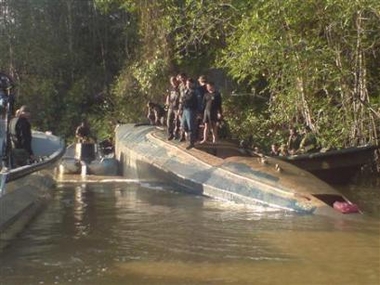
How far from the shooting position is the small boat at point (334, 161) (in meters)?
16.2

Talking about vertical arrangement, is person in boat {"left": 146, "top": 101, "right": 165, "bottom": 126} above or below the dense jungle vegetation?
below

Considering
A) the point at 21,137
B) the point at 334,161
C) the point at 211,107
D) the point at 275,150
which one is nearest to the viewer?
the point at 21,137

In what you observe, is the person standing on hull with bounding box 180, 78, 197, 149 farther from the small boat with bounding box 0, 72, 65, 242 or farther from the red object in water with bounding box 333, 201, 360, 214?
the red object in water with bounding box 333, 201, 360, 214

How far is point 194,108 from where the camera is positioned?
15773 mm

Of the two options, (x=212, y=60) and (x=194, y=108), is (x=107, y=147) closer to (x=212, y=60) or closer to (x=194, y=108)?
(x=212, y=60)

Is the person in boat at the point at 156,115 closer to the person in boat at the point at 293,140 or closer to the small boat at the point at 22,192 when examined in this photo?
the person in boat at the point at 293,140

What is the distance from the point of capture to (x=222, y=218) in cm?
1168

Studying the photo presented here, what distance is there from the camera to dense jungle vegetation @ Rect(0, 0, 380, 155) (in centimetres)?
1658

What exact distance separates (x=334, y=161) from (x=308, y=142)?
244 centimetres

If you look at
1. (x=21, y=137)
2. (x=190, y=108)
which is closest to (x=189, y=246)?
(x=21, y=137)

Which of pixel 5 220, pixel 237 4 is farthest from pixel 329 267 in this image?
pixel 237 4

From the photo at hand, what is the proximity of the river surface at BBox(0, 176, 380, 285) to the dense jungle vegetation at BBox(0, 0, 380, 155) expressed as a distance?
14.0 ft

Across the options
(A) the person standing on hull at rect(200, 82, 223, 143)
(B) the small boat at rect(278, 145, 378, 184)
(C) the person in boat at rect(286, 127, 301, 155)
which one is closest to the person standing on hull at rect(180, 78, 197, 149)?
(A) the person standing on hull at rect(200, 82, 223, 143)

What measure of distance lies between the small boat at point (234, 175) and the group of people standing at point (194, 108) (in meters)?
0.37
